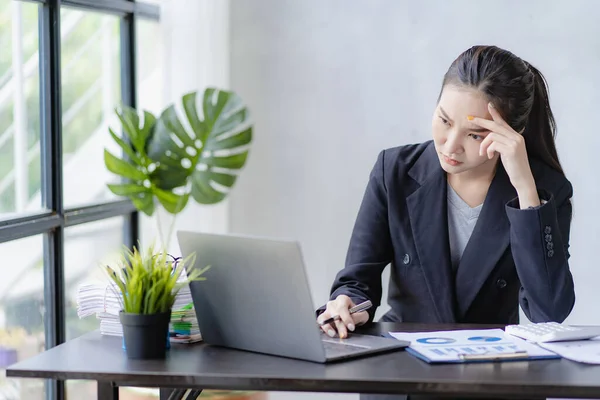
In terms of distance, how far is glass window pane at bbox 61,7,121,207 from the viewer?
123 inches

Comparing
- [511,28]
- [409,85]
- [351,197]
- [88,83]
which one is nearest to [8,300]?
[88,83]

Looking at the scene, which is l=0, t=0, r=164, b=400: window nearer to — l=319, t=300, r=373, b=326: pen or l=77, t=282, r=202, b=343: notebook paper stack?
l=77, t=282, r=202, b=343: notebook paper stack

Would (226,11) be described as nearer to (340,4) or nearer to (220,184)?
(340,4)

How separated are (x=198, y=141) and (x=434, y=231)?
1.42 meters

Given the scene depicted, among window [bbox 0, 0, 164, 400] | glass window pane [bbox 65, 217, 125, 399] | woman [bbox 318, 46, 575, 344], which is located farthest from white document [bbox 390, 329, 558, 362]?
glass window pane [bbox 65, 217, 125, 399]

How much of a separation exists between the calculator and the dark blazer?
0.91 ft

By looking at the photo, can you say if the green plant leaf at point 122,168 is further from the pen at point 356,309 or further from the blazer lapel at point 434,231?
the pen at point 356,309

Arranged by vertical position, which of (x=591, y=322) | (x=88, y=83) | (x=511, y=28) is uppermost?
(x=511, y=28)

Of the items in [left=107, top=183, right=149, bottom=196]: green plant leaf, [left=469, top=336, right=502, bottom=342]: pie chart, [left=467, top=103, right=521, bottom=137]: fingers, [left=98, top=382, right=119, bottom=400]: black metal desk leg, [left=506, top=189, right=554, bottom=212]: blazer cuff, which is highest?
[left=467, top=103, right=521, bottom=137]: fingers

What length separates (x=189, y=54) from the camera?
3537 millimetres

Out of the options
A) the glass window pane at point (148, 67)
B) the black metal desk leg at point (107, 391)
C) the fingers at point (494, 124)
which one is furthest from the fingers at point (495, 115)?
the glass window pane at point (148, 67)

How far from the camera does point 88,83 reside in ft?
10.8

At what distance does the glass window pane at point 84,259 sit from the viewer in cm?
313

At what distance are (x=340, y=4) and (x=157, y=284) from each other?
2.35m
